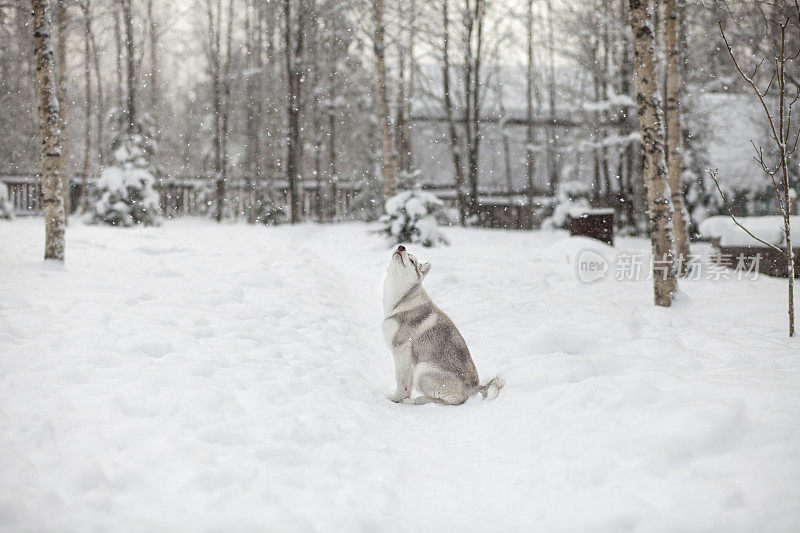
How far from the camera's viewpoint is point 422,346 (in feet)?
14.8

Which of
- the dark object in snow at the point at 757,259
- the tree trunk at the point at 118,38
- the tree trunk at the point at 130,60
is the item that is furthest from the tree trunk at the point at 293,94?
the dark object in snow at the point at 757,259

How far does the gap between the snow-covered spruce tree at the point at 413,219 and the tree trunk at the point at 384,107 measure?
1294 millimetres

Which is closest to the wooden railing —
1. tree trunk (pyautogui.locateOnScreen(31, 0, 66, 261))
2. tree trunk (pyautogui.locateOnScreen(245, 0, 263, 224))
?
tree trunk (pyautogui.locateOnScreen(245, 0, 263, 224))

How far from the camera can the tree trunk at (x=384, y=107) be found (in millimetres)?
14477

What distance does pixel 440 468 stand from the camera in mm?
3332

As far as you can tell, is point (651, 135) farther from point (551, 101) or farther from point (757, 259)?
point (551, 101)

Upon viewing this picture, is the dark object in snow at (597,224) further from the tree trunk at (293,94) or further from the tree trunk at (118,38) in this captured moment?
the tree trunk at (118,38)

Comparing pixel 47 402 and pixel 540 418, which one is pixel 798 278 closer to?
pixel 540 418

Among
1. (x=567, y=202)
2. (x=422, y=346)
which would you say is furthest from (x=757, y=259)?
(x=567, y=202)

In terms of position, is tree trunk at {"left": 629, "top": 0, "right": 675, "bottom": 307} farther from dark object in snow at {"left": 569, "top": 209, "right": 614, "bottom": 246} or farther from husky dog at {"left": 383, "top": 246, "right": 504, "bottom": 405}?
dark object in snow at {"left": 569, "top": 209, "right": 614, "bottom": 246}

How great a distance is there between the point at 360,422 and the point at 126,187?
58.6 ft

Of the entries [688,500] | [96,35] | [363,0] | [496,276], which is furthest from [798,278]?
[96,35]

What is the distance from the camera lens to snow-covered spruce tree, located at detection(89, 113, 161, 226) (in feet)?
60.7

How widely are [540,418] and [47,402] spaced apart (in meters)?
3.27
